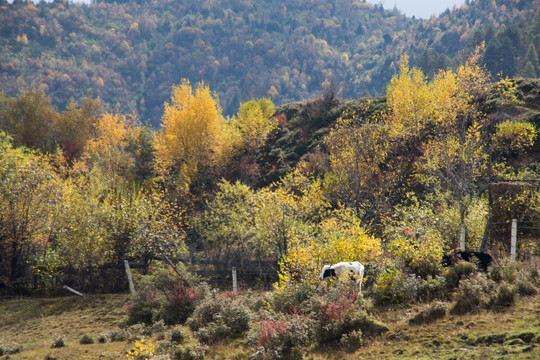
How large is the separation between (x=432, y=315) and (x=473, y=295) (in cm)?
121

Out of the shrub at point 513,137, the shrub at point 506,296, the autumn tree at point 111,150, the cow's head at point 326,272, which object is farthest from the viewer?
the autumn tree at point 111,150

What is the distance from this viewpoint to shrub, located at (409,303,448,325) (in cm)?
1009

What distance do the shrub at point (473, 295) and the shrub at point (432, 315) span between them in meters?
0.32

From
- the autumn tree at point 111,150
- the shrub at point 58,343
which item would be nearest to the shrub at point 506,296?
the shrub at point 58,343

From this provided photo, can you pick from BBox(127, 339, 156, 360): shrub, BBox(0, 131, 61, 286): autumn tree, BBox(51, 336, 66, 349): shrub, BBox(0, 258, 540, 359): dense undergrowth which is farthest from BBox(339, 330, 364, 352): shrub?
BBox(0, 131, 61, 286): autumn tree

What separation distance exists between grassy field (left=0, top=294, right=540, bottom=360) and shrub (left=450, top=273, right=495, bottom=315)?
33 cm

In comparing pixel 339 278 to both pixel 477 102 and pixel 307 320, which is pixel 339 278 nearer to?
pixel 307 320

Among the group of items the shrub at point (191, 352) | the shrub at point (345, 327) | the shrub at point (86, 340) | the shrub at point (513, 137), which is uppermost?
the shrub at point (513, 137)

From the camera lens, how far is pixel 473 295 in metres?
10.2

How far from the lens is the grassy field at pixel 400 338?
26.7 feet

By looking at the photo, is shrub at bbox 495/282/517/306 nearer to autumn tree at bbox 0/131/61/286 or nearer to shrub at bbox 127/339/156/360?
shrub at bbox 127/339/156/360

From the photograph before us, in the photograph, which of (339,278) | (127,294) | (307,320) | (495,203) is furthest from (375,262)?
(127,294)

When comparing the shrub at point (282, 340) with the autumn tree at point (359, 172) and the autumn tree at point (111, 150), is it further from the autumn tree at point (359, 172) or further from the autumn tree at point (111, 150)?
the autumn tree at point (111, 150)

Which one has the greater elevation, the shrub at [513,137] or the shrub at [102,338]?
the shrub at [513,137]
